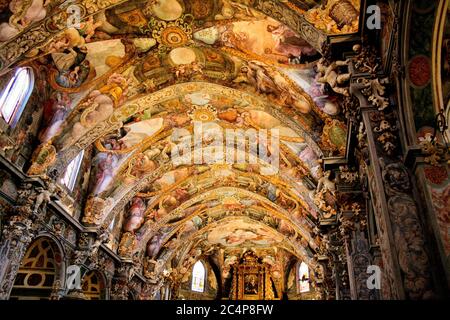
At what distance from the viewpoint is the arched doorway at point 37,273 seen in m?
14.1

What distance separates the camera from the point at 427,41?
19.2ft

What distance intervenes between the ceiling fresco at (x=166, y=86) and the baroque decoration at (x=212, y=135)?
0.05 m

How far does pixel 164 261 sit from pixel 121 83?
1462cm

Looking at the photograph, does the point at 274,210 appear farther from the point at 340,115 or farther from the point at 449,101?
the point at 449,101

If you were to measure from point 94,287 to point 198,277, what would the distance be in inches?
596

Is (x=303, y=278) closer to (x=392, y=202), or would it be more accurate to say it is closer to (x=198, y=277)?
(x=198, y=277)

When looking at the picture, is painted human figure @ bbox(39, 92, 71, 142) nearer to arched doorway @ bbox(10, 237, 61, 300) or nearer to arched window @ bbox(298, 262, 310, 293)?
arched doorway @ bbox(10, 237, 61, 300)

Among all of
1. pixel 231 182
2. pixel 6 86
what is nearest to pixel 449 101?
pixel 6 86

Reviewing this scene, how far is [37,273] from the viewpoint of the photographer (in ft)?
47.2

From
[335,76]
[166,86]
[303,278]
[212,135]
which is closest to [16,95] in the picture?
[166,86]

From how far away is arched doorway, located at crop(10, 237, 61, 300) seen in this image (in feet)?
46.1

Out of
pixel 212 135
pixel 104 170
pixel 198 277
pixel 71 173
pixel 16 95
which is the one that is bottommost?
pixel 198 277

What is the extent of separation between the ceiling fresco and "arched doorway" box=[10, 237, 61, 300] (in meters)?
2.01

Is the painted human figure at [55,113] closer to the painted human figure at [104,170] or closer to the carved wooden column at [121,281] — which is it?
the painted human figure at [104,170]
